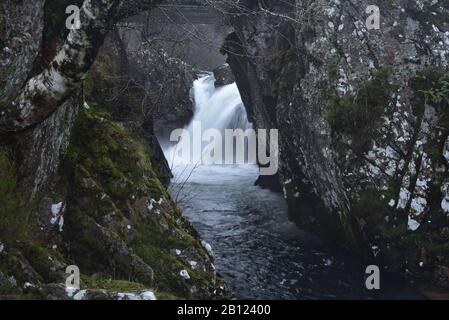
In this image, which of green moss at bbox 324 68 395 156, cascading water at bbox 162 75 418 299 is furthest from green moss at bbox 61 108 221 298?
green moss at bbox 324 68 395 156

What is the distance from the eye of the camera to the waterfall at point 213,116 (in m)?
18.6

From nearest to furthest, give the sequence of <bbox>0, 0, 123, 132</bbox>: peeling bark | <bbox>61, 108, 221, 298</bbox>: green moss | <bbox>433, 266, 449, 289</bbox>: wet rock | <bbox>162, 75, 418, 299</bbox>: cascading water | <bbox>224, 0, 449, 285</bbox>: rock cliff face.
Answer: <bbox>0, 0, 123, 132</bbox>: peeling bark < <bbox>61, 108, 221, 298</bbox>: green moss < <bbox>433, 266, 449, 289</bbox>: wet rock < <bbox>162, 75, 418, 299</bbox>: cascading water < <bbox>224, 0, 449, 285</bbox>: rock cliff face

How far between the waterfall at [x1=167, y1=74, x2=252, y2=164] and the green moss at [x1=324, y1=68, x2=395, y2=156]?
29.3ft

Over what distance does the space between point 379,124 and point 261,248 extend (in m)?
3.19

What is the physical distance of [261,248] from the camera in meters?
9.70

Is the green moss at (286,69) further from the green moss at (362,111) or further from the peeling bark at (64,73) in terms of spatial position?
the peeling bark at (64,73)

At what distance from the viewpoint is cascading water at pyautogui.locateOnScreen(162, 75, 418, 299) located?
25.9 feet

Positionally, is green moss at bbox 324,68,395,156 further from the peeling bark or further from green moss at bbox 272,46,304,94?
the peeling bark

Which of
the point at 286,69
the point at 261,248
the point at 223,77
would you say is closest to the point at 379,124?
the point at 286,69

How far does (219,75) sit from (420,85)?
16103 millimetres

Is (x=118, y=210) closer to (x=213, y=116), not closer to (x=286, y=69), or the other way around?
(x=286, y=69)

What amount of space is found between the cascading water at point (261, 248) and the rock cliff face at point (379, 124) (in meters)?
0.64
